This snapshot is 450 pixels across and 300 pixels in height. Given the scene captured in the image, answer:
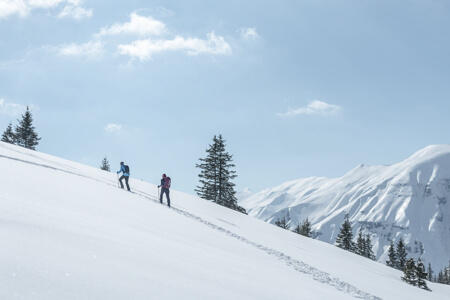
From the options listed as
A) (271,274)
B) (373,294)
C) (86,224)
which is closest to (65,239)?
(86,224)

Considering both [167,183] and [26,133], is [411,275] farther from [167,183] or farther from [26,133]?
[26,133]

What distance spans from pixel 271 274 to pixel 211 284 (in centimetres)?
425

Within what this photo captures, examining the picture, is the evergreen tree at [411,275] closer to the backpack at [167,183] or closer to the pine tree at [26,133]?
the backpack at [167,183]

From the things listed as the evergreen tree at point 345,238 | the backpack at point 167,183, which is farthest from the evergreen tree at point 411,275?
the evergreen tree at point 345,238

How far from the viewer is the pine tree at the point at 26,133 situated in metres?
59.8

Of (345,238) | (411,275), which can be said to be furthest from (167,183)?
(345,238)

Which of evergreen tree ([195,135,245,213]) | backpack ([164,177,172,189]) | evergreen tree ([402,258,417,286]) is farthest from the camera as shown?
evergreen tree ([195,135,245,213])

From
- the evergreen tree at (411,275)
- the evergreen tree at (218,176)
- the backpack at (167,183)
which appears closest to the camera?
the backpack at (167,183)

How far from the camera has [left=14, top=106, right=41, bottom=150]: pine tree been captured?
59812mm

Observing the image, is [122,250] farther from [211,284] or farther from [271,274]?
[271,274]

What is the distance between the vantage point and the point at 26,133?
60.0 metres

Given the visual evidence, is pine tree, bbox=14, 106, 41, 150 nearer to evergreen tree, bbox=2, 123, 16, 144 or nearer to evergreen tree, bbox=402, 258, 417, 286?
evergreen tree, bbox=2, 123, 16, 144

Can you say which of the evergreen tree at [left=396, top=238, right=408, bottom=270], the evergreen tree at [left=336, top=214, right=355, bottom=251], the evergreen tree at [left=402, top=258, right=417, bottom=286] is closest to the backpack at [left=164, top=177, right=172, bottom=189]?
the evergreen tree at [left=402, top=258, right=417, bottom=286]

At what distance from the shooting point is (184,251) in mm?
9695
